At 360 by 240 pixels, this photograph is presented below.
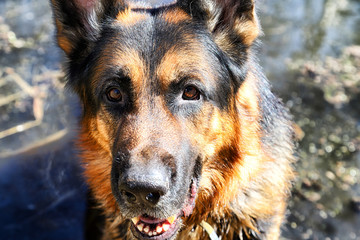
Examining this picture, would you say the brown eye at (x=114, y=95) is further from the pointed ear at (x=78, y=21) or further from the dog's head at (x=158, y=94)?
the pointed ear at (x=78, y=21)

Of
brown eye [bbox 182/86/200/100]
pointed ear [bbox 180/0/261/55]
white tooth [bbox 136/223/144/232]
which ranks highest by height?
pointed ear [bbox 180/0/261/55]

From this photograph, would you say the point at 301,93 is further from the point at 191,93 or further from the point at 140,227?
the point at 140,227

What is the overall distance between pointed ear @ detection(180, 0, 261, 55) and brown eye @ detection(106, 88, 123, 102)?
2.87ft

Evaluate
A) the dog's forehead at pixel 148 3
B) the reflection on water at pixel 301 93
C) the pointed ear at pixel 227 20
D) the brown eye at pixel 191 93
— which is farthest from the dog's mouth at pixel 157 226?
the reflection on water at pixel 301 93

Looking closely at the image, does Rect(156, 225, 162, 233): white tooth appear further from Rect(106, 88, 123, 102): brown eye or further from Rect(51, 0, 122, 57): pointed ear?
Rect(51, 0, 122, 57): pointed ear

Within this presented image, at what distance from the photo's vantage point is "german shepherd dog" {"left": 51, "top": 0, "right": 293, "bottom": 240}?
8.73ft

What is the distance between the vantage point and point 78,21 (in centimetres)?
337

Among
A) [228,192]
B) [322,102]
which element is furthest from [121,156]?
[322,102]

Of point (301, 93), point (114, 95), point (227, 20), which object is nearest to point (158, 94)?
point (114, 95)

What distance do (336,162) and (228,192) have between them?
245 cm

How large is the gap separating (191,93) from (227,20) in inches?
28.7

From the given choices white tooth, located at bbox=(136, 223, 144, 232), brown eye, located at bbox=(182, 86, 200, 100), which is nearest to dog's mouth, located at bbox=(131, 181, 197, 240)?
white tooth, located at bbox=(136, 223, 144, 232)

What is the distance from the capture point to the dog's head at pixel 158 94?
262cm

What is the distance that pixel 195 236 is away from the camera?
134 inches
